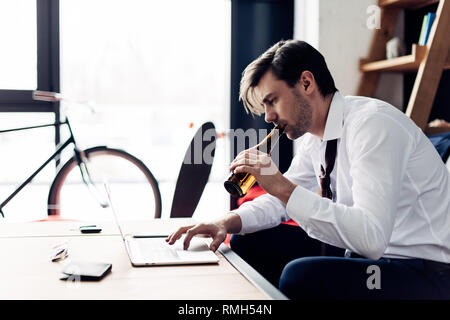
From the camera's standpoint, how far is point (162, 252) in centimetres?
101

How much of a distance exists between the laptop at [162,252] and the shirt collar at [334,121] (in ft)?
1.50

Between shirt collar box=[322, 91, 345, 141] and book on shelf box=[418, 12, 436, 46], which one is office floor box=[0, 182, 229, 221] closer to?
book on shelf box=[418, 12, 436, 46]

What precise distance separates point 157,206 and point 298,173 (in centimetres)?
116

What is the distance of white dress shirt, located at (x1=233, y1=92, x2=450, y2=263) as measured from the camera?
1.00 m

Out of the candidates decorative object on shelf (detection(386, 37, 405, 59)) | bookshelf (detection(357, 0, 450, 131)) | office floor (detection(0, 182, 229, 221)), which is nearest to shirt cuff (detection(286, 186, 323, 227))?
bookshelf (detection(357, 0, 450, 131))

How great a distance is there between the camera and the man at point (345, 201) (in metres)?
0.99

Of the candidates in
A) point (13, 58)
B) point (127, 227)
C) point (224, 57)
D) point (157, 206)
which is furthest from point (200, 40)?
point (127, 227)

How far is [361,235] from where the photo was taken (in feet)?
3.22

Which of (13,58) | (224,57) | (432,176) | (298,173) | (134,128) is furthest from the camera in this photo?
(134,128)

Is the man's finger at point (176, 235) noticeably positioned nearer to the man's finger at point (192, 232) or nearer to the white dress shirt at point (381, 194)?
the man's finger at point (192, 232)

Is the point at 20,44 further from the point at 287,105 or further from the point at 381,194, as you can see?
the point at 381,194

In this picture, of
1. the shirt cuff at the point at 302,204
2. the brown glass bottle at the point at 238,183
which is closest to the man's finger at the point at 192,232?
the brown glass bottle at the point at 238,183

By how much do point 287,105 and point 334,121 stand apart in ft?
0.49

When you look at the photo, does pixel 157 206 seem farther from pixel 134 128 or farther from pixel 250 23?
pixel 134 128
